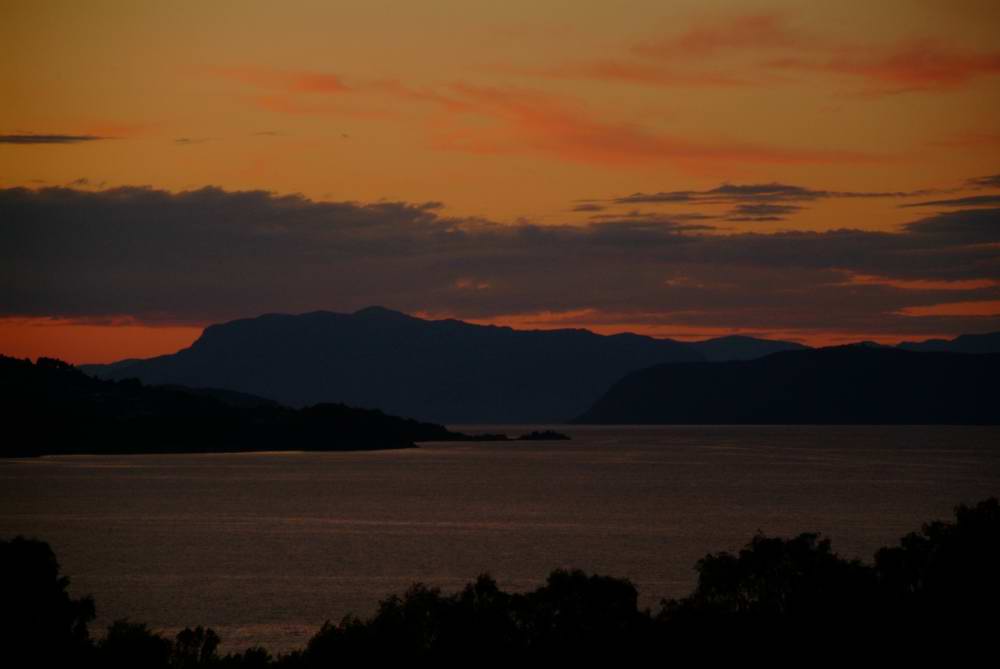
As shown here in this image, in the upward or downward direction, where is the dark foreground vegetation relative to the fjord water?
upward

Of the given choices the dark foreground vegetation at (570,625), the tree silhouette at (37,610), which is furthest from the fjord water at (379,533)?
the tree silhouette at (37,610)

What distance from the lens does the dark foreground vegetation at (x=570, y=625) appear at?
47.4 meters

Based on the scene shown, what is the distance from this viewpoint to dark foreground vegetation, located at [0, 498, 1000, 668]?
156 ft

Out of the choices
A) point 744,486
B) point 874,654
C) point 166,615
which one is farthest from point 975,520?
point 744,486

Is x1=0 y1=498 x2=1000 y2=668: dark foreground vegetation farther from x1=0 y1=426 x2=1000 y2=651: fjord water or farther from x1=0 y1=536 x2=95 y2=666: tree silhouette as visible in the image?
x1=0 y1=426 x2=1000 y2=651: fjord water

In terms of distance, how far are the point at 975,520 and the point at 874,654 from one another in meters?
18.4

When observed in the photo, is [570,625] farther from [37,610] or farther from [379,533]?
[379,533]

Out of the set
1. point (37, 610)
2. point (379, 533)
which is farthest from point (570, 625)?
point (379, 533)

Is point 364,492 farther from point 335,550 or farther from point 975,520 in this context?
point 975,520

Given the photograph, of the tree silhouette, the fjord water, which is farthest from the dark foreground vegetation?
the fjord water

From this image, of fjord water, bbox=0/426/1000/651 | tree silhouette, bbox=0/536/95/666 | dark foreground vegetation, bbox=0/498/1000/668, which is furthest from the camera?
fjord water, bbox=0/426/1000/651

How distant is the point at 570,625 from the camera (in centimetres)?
5175

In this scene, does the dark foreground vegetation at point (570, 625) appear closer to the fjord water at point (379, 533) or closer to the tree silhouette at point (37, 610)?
the tree silhouette at point (37, 610)

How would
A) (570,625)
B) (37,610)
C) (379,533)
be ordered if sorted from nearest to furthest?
1. (37,610)
2. (570,625)
3. (379,533)
